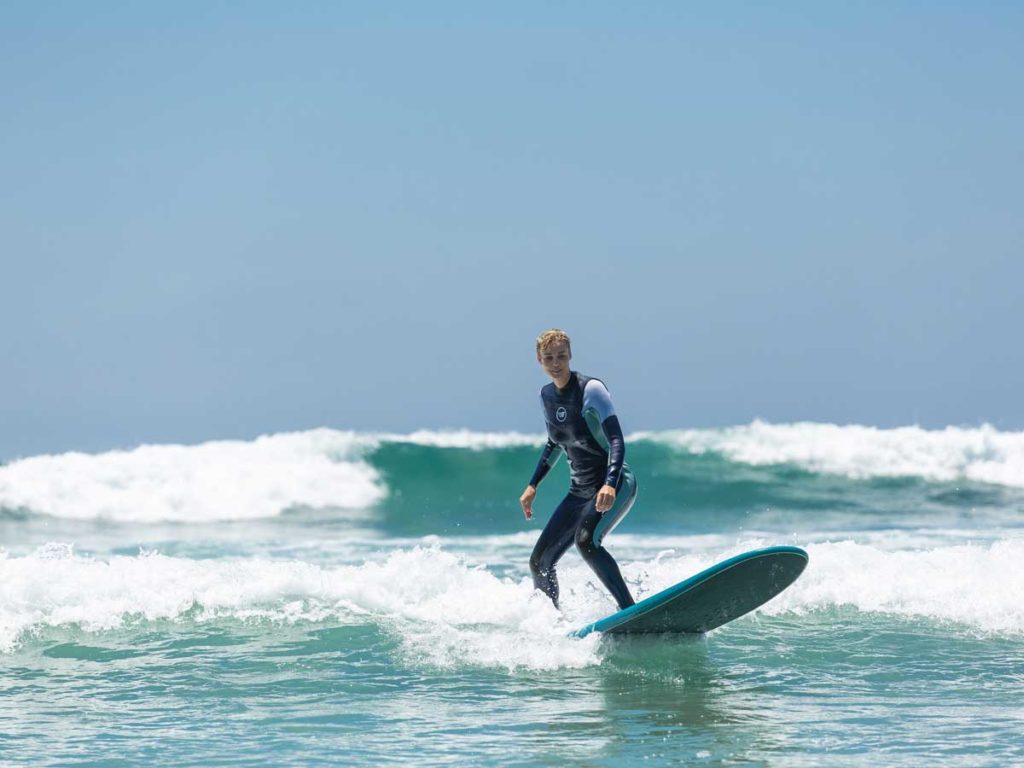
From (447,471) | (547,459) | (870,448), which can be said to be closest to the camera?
(547,459)

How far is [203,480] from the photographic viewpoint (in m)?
22.9

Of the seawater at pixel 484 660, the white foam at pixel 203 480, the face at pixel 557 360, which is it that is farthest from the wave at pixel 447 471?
the face at pixel 557 360

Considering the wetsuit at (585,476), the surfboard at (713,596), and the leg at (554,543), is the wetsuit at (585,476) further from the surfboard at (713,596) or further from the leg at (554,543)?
the surfboard at (713,596)

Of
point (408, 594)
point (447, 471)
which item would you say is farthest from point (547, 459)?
point (447, 471)

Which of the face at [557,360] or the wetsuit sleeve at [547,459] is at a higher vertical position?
the face at [557,360]

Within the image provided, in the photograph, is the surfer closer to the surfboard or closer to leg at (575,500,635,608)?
leg at (575,500,635,608)

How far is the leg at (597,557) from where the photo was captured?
6781mm

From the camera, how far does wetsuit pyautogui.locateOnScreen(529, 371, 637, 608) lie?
668 cm

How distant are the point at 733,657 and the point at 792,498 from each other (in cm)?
1565

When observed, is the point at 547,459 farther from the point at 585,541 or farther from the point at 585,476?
the point at 585,541

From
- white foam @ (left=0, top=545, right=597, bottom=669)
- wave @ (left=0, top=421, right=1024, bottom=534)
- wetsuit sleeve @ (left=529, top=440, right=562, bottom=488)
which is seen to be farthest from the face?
wave @ (left=0, top=421, right=1024, bottom=534)

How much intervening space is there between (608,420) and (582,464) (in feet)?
1.28

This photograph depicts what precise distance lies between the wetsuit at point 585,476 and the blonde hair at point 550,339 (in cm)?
21

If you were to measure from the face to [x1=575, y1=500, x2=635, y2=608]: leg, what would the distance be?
79 centimetres
